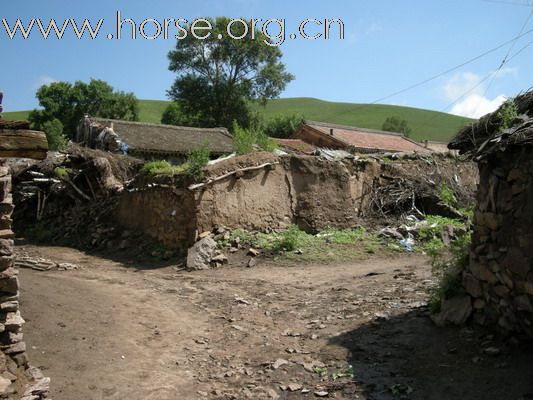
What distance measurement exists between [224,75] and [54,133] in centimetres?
1310

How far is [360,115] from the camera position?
66062mm

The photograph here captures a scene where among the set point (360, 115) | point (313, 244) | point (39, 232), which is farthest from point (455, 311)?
point (360, 115)

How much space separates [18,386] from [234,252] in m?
6.96

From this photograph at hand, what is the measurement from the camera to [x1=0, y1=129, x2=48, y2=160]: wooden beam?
3.57 m

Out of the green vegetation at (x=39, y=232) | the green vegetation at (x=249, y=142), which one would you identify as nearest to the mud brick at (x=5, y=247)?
the green vegetation at (x=249, y=142)

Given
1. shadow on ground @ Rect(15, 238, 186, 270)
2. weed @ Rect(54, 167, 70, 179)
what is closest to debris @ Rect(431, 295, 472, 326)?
shadow on ground @ Rect(15, 238, 186, 270)

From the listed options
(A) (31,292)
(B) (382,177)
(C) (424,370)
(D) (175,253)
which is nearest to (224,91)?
(B) (382,177)

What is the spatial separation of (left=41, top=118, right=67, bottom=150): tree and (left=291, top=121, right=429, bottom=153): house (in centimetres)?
1650

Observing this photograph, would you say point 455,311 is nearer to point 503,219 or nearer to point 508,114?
point 503,219

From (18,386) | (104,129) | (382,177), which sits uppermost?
(104,129)

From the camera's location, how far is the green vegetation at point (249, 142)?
40.4 ft

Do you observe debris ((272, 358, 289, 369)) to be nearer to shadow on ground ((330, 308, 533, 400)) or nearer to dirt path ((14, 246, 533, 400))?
dirt path ((14, 246, 533, 400))

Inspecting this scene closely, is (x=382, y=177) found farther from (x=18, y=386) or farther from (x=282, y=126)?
(x=282, y=126)

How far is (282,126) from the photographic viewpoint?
138 feet
